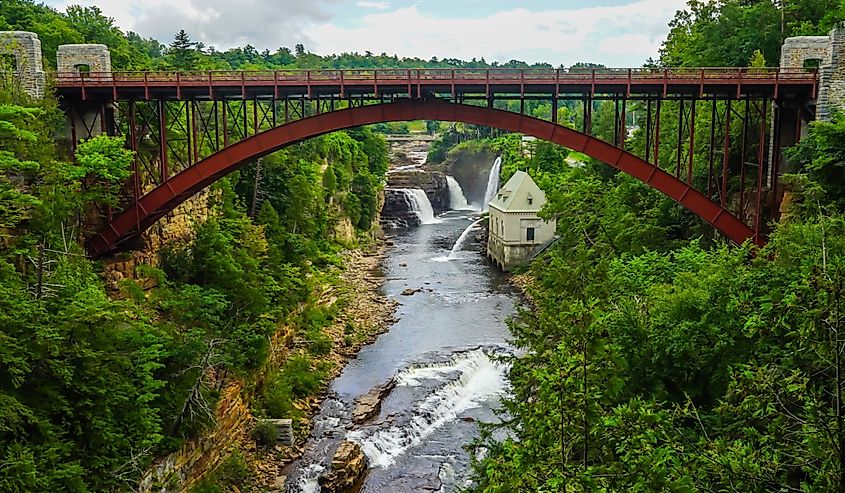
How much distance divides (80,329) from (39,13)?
115 ft

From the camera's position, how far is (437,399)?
26172 mm

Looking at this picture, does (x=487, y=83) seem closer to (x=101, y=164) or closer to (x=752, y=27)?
(x=101, y=164)

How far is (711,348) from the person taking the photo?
13.5m

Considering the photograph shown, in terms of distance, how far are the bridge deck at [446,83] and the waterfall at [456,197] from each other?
167 feet

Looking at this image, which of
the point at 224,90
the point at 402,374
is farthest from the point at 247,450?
the point at 224,90

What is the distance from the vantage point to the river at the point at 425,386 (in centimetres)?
2175

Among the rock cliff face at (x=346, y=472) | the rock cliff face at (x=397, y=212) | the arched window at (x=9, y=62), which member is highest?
the arched window at (x=9, y=62)

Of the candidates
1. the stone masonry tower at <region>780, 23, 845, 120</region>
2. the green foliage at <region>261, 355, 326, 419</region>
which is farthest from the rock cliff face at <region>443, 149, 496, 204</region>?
the stone masonry tower at <region>780, 23, 845, 120</region>

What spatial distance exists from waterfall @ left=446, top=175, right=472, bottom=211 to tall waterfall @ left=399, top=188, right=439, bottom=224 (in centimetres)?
589

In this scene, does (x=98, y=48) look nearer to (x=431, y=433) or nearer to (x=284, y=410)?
(x=284, y=410)

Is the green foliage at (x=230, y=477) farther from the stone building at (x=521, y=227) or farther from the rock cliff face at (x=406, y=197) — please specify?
the rock cliff face at (x=406, y=197)

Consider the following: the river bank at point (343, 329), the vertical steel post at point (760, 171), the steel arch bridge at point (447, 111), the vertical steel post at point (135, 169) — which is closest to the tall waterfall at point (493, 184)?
the river bank at point (343, 329)

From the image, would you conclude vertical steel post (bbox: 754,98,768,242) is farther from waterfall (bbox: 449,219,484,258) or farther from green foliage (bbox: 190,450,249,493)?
waterfall (bbox: 449,219,484,258)

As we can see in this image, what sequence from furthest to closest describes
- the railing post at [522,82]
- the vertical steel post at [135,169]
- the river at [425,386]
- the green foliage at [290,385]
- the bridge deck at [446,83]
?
the green foliage at [290,385], the railing post at [522,82], the vertical steel post at [135,169], the bridge deck at [446,83], the river at [425,386]
